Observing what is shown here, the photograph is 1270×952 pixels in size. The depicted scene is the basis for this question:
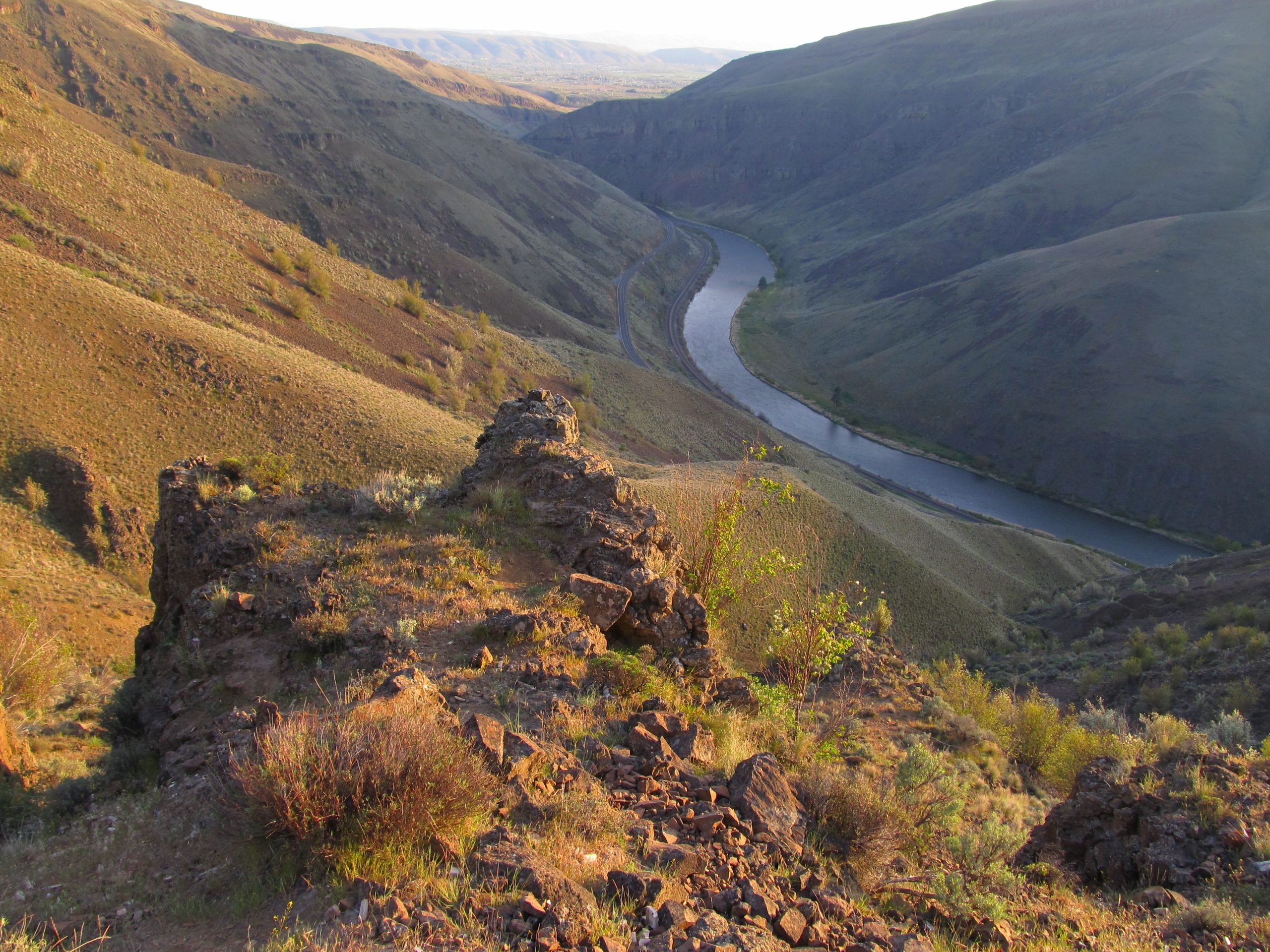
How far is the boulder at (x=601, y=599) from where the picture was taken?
371 inches

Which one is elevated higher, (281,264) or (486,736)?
(281,264)

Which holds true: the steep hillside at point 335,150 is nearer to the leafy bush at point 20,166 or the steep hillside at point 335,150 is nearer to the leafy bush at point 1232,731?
the leafy bush at point 20,166

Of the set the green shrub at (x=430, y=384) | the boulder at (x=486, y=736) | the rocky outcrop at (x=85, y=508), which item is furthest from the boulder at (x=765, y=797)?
the green shrub at (x=430, y=384)

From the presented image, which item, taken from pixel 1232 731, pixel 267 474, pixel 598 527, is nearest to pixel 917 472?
pixel 1232 731

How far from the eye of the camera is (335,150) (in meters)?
65.1

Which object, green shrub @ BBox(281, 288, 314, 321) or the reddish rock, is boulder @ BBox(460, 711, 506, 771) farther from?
green shrub @ BBox(281, 288, 314, 321)

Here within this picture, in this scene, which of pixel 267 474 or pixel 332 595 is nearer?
pixel 332 595

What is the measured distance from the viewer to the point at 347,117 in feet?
269

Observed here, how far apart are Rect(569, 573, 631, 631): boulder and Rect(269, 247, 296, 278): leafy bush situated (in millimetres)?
31590

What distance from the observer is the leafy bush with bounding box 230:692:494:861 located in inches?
181

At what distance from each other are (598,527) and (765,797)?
543cm

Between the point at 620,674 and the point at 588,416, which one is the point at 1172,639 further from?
the point at 588,416

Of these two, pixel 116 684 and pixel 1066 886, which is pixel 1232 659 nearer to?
pixel 1066 886

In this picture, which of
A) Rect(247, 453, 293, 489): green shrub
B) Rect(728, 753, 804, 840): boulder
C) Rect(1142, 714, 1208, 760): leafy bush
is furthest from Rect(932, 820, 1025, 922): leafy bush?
Rect(247, 453, 293, 489): green shrub
